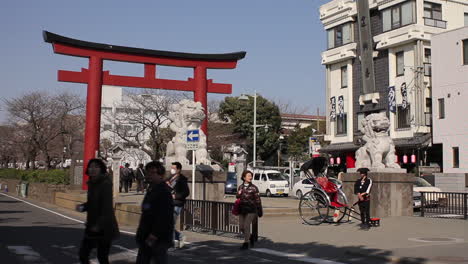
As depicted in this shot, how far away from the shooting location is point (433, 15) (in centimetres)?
3753

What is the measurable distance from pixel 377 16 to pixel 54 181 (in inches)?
1001

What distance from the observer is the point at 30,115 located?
48.8 m

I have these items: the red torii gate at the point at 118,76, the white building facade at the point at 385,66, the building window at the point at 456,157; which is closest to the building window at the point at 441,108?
the white building facade at the point at 385,66

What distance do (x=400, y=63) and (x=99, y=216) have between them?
3444 cm

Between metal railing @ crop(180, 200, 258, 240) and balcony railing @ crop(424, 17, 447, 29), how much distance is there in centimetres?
2767

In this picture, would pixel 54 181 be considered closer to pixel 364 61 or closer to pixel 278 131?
pixel 364 61

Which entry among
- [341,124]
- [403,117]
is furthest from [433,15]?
[341,124]

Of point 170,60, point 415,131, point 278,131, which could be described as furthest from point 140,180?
point 278,131

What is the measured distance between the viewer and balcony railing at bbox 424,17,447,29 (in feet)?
121

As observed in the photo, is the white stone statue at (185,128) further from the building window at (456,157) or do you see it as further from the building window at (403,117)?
the building window at (403,117)

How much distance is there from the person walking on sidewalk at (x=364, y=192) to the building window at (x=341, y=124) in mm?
29878

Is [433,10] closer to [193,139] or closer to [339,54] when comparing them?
[339,54]

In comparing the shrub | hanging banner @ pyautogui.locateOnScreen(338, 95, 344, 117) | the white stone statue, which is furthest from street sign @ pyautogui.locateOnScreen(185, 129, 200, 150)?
hanging banner @ pyautogui.locateOnScreen(338, 95, 344, 117)

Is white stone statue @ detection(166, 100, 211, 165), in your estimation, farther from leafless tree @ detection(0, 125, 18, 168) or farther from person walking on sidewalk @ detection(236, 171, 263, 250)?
leafless tree @ detection(0, 125, 18, 168)
